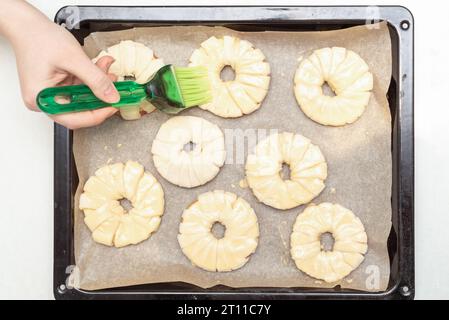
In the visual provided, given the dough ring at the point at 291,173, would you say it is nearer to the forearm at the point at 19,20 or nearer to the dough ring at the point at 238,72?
the dough ring at the point at 238,72

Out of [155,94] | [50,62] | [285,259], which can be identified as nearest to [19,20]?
[50,62]

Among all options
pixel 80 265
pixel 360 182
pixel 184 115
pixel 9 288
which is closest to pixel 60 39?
pixel 184 115

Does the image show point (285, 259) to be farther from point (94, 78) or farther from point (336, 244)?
point (94, 78)

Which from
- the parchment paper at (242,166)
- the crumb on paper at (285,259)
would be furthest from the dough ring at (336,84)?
the crumb on paper at (285,259)

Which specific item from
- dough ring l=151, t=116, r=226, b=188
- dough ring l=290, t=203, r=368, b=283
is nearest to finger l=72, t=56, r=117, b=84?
dough ring l=151, t=116, r=226, b=188

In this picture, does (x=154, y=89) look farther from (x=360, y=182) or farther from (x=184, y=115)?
(x=360, y=182)

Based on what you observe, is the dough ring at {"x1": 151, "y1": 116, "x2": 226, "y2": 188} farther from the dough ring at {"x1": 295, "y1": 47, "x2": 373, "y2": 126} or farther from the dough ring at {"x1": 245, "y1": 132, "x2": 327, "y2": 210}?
the dough ring at {"x1": 295, "y1": 47, "x2": 373, "y2": 126}
